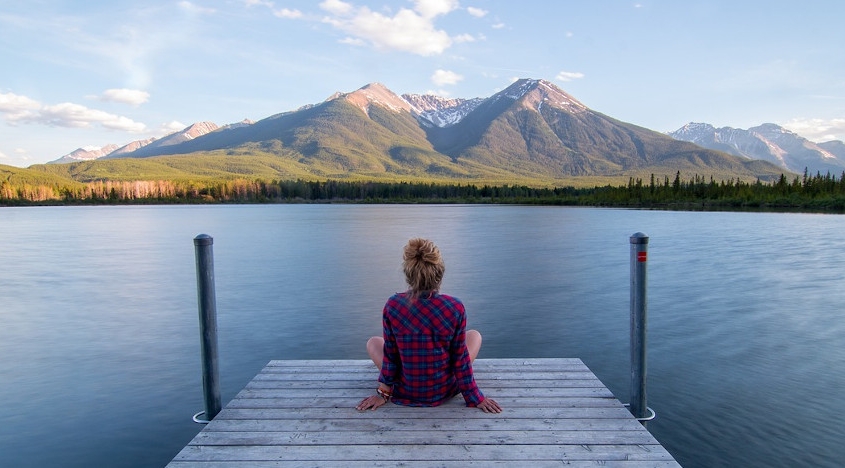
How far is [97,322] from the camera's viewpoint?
16.7 meters

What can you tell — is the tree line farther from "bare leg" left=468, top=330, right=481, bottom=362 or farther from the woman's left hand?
the woman's left hand

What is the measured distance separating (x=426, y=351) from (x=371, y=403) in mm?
917

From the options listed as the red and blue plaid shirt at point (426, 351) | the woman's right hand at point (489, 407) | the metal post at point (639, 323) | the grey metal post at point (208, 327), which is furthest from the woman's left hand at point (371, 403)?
the metal post at point (639, 323)

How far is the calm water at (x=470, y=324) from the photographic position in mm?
A: 8516

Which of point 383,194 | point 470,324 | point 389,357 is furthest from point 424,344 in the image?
point 383,194

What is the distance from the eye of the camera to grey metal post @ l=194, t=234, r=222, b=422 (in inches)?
280

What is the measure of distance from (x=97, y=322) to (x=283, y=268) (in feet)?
40.3

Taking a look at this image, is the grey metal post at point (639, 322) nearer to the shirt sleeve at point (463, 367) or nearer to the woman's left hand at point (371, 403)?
the shirt sleeve at point (463, 367)

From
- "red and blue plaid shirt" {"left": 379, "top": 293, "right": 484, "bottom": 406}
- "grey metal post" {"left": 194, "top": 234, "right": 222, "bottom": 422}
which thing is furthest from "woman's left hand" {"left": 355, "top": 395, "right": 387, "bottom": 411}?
"grey metal post" {"left": 194, "top": 234, "right": 222, "bottom": 422}

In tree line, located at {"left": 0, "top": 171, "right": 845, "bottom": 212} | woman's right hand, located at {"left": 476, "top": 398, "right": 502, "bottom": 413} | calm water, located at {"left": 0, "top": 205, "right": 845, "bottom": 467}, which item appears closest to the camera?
woman's right hand, located at {"left": 476, "top": 398, "right": 502, "bottom": 413}

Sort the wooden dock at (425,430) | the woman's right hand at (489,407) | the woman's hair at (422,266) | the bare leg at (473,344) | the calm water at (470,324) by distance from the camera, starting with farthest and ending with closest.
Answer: the calm water at (470,324) < the bare leg at (473,344) < the woman's right hand at (489,407) < the woman's hair at (422,266) < the wooden dock at (425,430)

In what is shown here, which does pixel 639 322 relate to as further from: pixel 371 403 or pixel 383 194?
pixel 383 194

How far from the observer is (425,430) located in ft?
18.2

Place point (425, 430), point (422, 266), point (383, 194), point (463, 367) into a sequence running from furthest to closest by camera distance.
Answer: point (383, 194)
point (463, 367)
point (422, 266)
point (425, 430)
